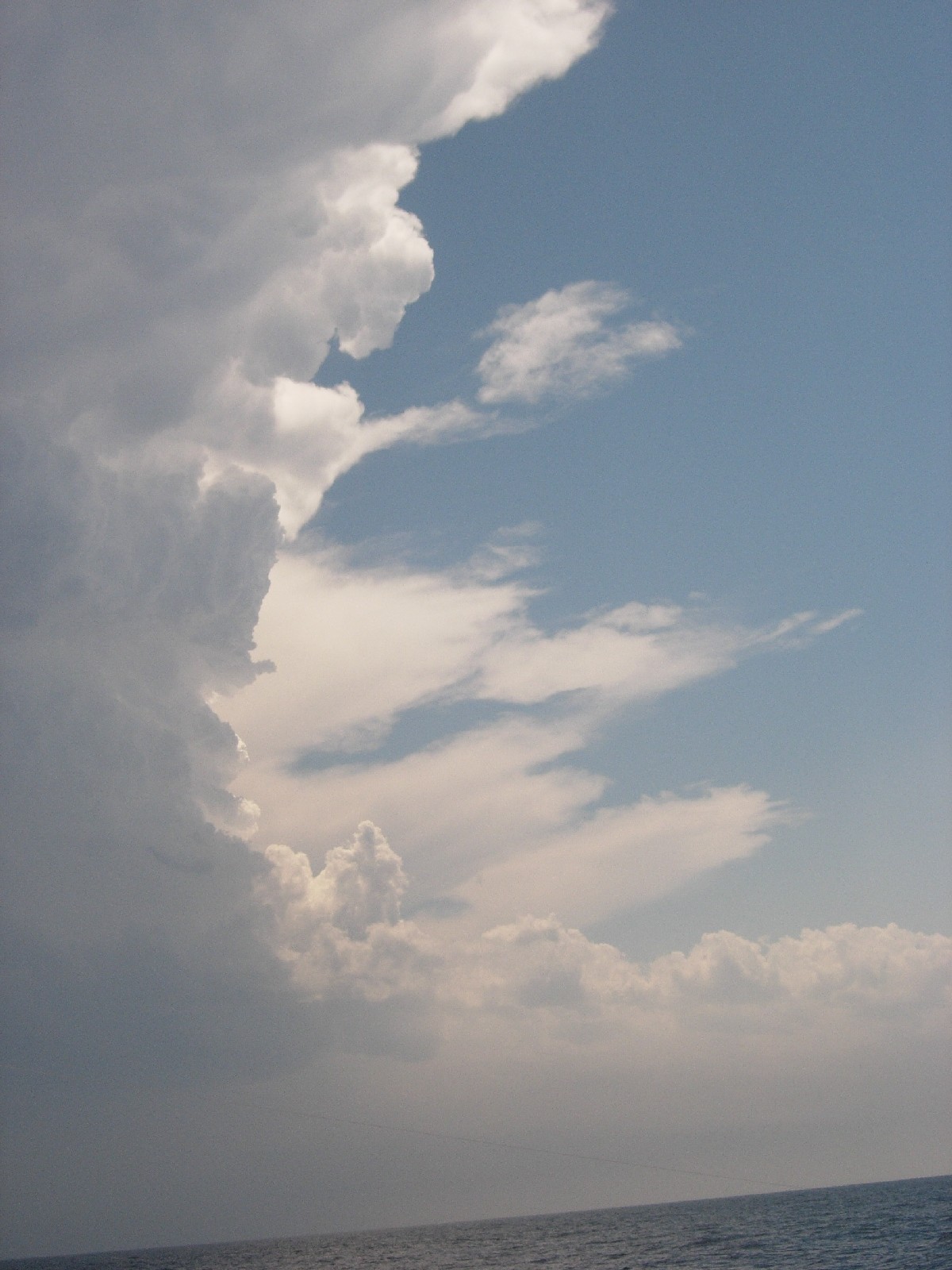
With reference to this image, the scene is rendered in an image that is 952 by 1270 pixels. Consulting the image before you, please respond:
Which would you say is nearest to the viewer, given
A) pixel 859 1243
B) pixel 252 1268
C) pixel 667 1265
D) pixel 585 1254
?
pixel 667 1265

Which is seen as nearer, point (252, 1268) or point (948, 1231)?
point (948, 1231)

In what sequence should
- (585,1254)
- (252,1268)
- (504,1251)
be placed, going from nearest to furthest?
(585,1254), (504,1251), (252,1268)

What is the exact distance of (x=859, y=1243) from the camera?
398 ft

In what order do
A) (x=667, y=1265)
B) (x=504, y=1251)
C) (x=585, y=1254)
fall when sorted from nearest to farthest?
(x=667, y=1265) → (x=585, y=1254) → (x=504, y=1251)

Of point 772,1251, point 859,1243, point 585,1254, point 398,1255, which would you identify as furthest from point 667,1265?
point 398,1255

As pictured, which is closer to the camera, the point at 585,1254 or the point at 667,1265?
the point at 667,1265

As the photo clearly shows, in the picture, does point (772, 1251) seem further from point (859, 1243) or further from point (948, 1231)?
point (948, 1231)

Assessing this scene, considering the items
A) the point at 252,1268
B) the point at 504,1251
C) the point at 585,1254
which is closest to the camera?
the point at 585,1254

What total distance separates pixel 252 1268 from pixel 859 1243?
109929mm

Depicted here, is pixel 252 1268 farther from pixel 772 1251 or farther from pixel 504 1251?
pixel 772 1251

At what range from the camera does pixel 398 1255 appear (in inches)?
7293

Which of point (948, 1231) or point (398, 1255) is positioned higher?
point (948, 1231)

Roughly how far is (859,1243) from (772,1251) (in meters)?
12.2

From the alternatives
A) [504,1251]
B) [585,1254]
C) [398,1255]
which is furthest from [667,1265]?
[398,1255]
